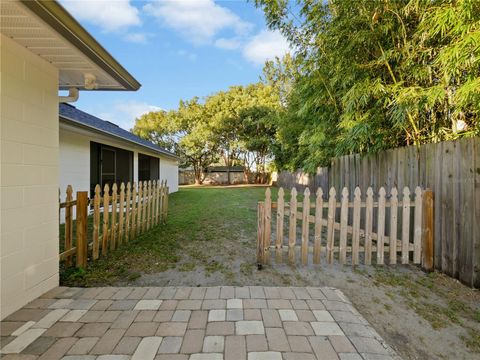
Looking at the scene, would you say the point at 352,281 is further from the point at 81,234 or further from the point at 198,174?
the point at 198,174

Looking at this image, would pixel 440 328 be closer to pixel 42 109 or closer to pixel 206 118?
pixel 42 109

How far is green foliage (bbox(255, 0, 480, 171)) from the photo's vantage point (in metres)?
2.66

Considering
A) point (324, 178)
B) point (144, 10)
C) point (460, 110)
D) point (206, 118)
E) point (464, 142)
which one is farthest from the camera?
point (206, 118)

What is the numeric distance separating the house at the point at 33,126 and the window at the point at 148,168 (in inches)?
345

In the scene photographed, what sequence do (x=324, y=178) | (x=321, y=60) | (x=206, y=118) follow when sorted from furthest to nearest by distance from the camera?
(x=206, y=118) < (x=324, y=178) < (x=321, y=60)

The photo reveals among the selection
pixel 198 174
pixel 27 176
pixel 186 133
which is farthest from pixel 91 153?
pixel 198 174

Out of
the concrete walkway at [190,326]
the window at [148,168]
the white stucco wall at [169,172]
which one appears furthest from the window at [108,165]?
the concrete walkway at [190,326]

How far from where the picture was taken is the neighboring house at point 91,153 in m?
5.96

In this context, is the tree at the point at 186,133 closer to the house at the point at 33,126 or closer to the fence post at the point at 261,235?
the fence post at the point at 261,235

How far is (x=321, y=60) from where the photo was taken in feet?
15.9

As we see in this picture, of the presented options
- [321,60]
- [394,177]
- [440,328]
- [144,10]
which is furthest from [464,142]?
[144,10]

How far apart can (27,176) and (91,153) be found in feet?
18.7

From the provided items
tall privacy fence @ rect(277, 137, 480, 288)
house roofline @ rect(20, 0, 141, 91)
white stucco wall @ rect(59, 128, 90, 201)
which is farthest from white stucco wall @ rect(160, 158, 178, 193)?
tall privacy fence @ rect(277, 137, 480, 288)

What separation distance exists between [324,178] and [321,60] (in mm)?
4223
